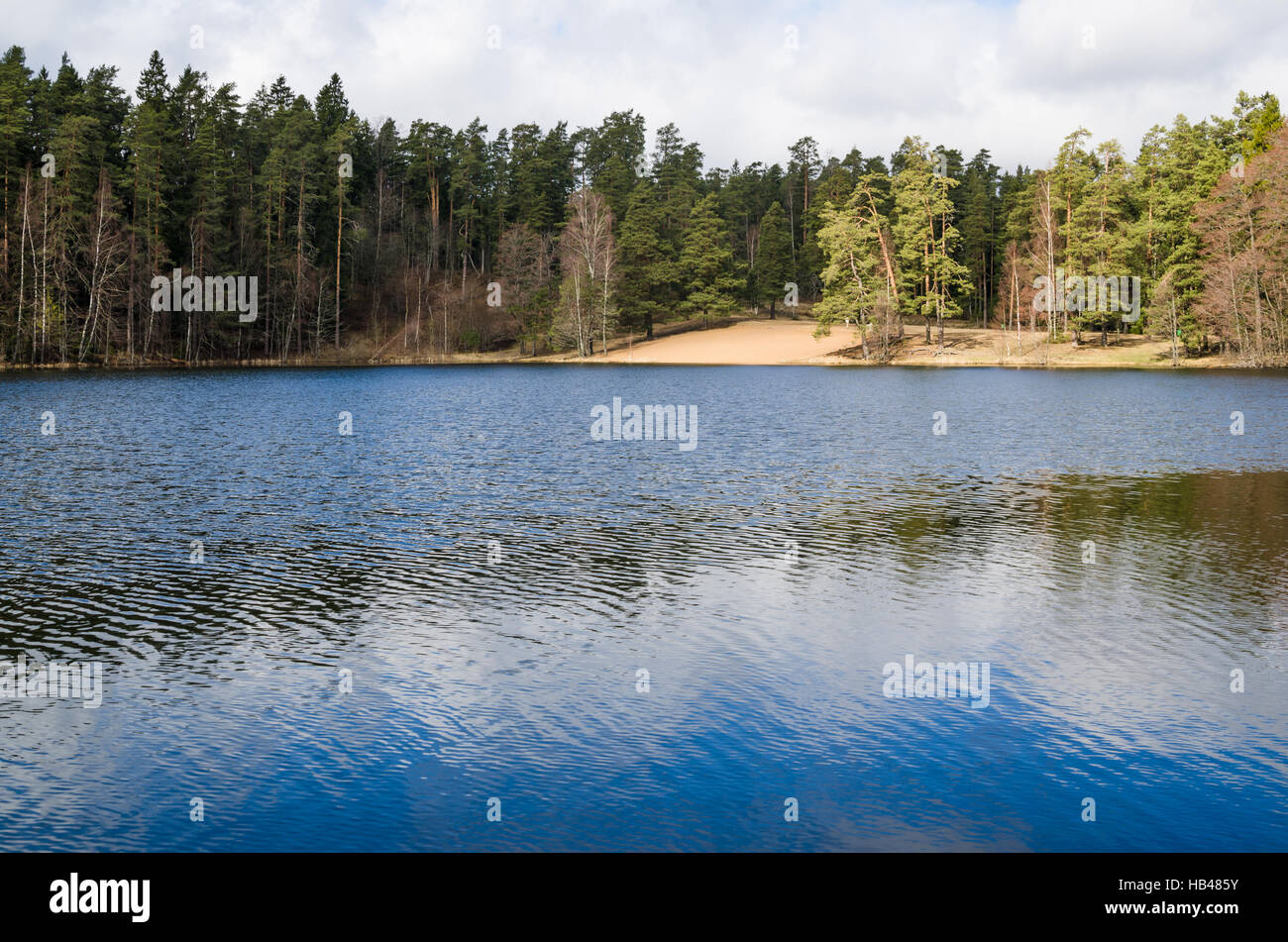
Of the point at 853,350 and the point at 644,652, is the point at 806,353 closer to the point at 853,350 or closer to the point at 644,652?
the point at 853,350

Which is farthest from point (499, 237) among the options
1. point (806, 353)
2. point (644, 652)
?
point (644, 652)

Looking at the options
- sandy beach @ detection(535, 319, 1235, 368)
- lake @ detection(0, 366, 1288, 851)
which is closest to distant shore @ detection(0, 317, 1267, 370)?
sandy beach @ detection(535, 319, 1235, 368)

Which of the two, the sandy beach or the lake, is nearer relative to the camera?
the lake

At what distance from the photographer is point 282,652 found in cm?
1241

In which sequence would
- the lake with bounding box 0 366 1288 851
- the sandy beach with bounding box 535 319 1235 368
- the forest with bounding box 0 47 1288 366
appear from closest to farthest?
the lake with bounding box 0 366 1288 851, the forest with bounding box 0 47 1288 366, the sandy beach with bounding box 535 319 1235 368

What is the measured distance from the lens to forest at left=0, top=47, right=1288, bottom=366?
77.4m

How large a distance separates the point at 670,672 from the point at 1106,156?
290 feet

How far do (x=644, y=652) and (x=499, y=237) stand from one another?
10994 cm

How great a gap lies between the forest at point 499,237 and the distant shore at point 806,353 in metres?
1.38

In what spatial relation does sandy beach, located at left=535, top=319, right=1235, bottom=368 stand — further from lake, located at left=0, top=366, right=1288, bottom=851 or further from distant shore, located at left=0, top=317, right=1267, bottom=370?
lake, located at left=0, top=366, right=1288, bottom=851

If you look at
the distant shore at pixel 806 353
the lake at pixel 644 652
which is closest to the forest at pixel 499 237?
the distant shore at pixel 806 353

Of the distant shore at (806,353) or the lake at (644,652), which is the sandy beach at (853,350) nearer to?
the distant shore at (806,353)

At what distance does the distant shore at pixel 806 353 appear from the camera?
3253 inches

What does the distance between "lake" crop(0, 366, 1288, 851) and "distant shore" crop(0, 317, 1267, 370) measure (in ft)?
188
